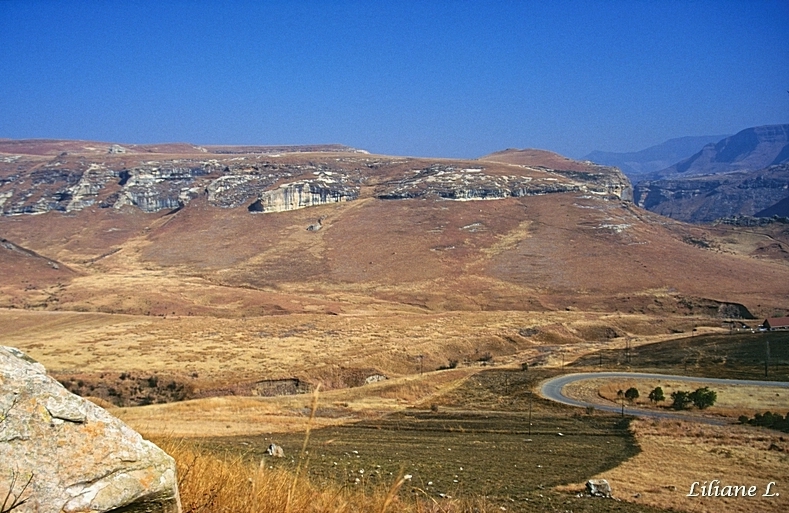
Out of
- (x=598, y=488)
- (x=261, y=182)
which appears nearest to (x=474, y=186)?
(x=261, y=182)

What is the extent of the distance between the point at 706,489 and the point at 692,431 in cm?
1014

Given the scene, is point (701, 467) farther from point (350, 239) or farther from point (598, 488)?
point (350, 239)

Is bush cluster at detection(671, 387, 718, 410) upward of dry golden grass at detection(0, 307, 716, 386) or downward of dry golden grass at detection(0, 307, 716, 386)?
upward

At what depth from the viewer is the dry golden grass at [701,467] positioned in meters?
12.4

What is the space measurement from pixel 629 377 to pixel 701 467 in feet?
75.5

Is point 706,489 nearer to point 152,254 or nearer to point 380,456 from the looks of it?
point 380,456

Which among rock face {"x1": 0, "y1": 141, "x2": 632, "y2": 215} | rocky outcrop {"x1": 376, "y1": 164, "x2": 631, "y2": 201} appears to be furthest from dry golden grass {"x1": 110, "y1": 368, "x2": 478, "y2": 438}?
rock face {"x1": 0, "y1": 141, "x2": 632, "y2": 215}

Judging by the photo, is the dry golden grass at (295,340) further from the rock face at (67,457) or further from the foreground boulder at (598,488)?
the rock face at (67,457)

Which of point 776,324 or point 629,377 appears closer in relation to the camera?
point 629,377

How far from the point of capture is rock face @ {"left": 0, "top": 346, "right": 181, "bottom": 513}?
2.97m

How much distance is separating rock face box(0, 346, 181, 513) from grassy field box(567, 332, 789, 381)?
4328 centimetres

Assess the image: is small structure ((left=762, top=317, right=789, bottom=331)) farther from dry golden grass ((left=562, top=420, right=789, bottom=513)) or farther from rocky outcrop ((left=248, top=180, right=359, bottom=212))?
rocky outcrop ((left=248, top=180, right=359, bottom=212))

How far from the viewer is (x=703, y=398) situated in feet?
100

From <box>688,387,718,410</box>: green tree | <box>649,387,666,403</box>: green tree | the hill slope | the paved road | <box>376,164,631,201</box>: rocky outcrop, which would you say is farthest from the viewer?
<box>376,164,631,201</box>: rocky outcrop
